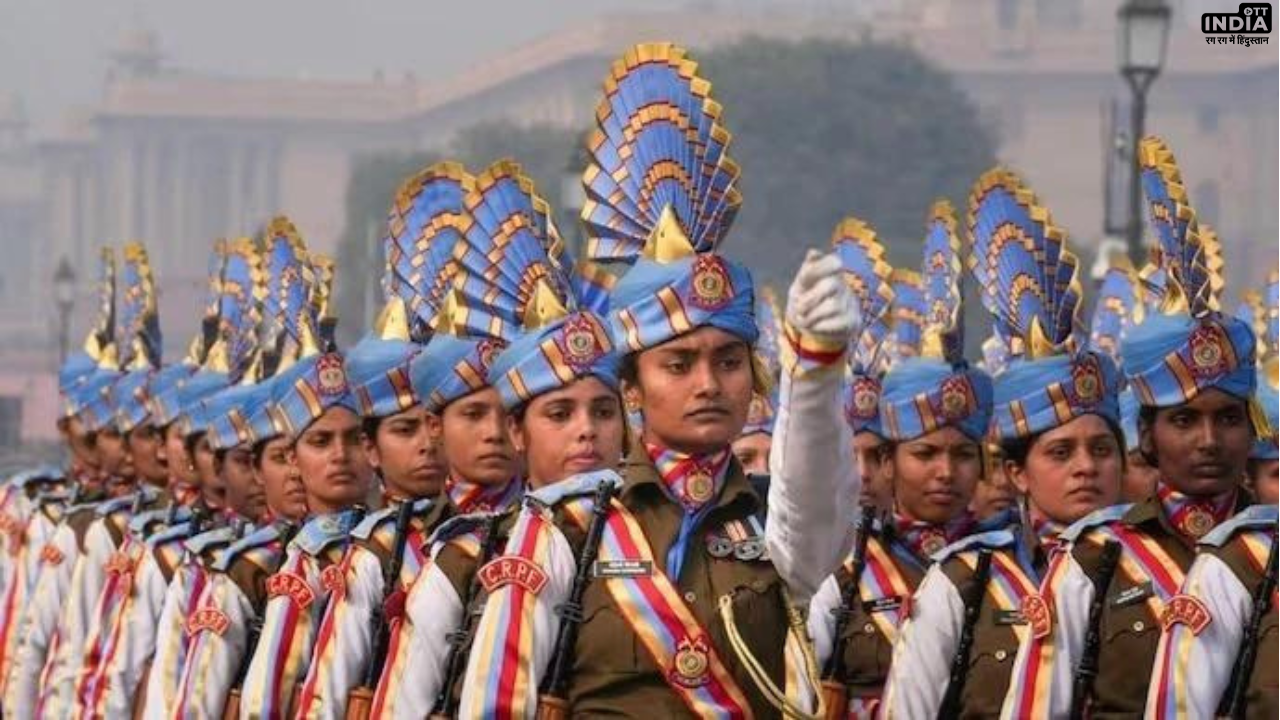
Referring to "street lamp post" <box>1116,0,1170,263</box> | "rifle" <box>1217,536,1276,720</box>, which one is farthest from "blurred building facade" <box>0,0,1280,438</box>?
"rifle" <box>1217,536,1276,720</box>

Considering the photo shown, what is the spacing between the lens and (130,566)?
54.2 feet

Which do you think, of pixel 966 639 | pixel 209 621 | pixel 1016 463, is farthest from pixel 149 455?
pixel 966 639

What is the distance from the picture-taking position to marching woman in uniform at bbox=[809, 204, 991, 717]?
12.8 metres

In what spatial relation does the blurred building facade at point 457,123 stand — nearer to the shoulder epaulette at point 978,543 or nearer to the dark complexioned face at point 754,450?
the dark complexioned face at point 754,450

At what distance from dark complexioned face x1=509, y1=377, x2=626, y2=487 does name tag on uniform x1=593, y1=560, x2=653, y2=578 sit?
1.10 meters

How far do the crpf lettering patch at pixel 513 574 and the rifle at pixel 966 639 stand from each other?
7.41 ft

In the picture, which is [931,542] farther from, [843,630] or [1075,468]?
[1075,468]

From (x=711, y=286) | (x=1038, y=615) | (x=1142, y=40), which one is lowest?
(x=1038, y=615)

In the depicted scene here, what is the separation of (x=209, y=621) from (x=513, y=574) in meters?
4.18

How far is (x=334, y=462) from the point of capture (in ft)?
45.9

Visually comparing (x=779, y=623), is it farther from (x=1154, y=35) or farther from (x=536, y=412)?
(x=1154, y=35)

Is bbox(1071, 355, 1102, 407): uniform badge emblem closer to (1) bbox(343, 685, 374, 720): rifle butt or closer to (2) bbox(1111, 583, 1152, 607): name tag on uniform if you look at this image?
(2) bbox(1111, 583, 1152, 607): name tag on uniform

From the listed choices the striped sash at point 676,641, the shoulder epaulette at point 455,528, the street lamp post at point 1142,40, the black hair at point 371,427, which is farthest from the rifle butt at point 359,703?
the street lamp post at point 1142,40

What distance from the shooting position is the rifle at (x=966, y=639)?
38.8 ft
